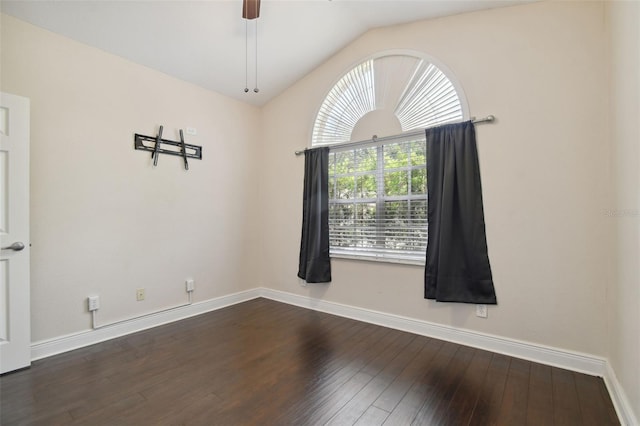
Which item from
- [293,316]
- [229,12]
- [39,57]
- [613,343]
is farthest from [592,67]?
[39,57]

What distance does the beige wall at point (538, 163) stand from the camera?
2143 millimetres

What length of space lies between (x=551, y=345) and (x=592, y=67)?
83.8 inches

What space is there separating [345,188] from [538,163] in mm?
1860

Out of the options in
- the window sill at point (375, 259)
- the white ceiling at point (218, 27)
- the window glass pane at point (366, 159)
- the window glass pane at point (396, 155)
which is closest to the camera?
the white ceiling at point (218, 27)

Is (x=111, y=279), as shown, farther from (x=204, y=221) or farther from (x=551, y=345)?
(x=551, y=345)

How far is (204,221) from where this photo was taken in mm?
3559

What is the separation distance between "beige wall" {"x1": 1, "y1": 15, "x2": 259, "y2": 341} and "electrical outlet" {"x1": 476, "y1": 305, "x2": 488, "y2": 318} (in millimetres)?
2869

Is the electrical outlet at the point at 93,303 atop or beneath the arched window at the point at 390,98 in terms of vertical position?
beneath

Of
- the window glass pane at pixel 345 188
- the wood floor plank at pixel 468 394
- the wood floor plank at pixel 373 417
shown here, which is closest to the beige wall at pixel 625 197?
the wood floor plank at pixel 468 394

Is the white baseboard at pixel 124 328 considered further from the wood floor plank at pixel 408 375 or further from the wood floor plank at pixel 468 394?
the wood floor plank at pixel 468 394

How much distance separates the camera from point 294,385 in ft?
6.51

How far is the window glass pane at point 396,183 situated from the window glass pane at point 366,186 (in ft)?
0.47

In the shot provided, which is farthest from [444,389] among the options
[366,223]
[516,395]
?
[366,223]

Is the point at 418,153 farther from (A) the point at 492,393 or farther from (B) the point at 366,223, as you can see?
(A) the point at 492,393
